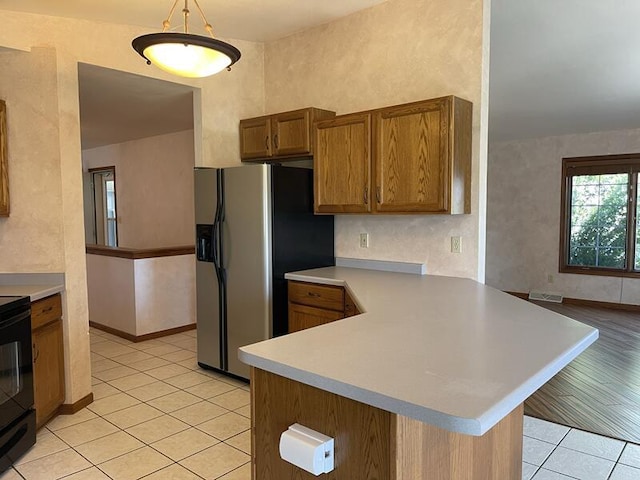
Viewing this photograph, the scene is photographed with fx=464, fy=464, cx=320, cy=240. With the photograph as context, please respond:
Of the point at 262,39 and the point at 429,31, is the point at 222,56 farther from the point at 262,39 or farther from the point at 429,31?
the point at 262,39

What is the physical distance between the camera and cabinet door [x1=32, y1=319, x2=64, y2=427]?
9.12 ft

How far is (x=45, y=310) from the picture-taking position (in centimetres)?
290

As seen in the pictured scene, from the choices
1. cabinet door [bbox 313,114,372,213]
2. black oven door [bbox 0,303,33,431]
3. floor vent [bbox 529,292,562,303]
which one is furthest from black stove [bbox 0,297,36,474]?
floor vent [bbox 529,292,562,303]

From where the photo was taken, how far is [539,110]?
576 centimetres

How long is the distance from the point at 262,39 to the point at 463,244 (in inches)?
101

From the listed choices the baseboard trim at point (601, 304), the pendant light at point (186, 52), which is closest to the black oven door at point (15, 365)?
the pendant light at point (186, 52)

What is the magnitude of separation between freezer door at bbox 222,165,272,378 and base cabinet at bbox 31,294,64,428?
3.83 ft

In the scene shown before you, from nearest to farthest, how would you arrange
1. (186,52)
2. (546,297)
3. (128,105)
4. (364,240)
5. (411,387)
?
1. (411,387)
2. (186,52)
3. (364,240)
4. (128,105)
5. (546,297)

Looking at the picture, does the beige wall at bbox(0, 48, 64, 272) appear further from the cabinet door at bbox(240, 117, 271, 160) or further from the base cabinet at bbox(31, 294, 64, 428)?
the cabinet door at bbox(240, 117, 271, 160)

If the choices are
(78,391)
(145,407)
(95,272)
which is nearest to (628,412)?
(145,407)

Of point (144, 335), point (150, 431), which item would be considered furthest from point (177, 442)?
point (144, 335)

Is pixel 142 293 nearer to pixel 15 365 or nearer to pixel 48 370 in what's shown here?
pixel 48 370

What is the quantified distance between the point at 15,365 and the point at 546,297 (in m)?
6.86

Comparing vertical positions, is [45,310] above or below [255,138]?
below
